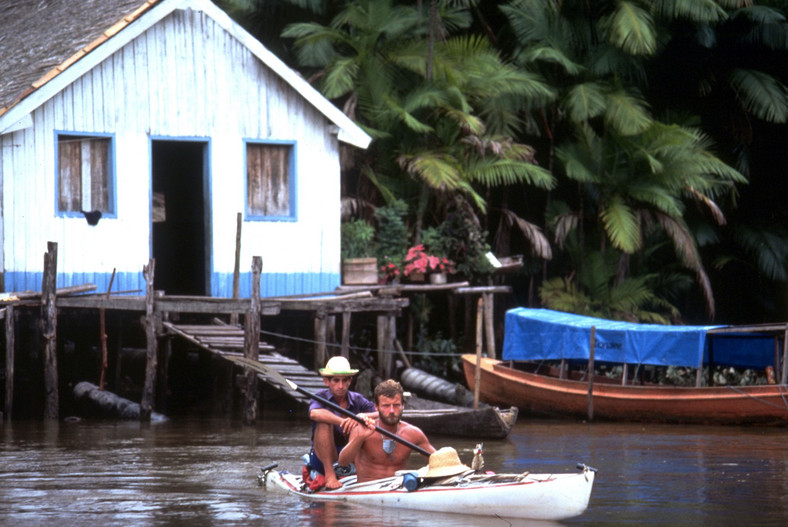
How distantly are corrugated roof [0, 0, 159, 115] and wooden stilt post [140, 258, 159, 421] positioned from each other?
3.28 meters

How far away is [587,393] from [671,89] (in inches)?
416

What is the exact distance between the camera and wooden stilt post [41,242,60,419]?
2028cm

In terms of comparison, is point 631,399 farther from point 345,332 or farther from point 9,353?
point 9,353

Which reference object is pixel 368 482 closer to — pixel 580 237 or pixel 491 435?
pixel 491 435

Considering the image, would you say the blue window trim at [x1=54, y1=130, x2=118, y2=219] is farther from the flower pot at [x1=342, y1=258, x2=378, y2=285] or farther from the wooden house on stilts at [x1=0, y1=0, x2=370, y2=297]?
the flower pot at [x1=342, y1=258, x2=378, y2=285]

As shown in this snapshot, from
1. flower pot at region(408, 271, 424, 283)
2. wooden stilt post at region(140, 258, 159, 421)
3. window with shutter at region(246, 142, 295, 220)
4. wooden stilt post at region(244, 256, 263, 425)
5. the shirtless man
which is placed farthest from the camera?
flower pot at region(408, 271, 424, 283)

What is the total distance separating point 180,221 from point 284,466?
11399mm

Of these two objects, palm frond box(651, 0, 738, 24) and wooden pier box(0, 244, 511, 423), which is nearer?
wooden pier box(0, 244, 511, 423)

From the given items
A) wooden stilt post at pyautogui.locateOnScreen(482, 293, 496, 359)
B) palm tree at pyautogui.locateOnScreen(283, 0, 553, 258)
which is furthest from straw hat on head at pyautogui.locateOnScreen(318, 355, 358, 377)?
wooden stilt post at pyautogui.locateOnScreen(482, 293, 496, 359)

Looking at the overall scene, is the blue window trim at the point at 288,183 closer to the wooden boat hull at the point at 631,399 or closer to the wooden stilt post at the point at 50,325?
the wooden stilt post at the point at 50,325

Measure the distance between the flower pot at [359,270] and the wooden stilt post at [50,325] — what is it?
17.5 ft

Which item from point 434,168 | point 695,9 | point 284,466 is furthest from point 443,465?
point 695,9

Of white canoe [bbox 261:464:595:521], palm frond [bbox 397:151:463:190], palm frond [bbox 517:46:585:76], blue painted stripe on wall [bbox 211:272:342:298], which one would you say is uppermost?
palm frond [bbox 517:46:585:76]

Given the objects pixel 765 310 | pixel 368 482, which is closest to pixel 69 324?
pixel 368 482
